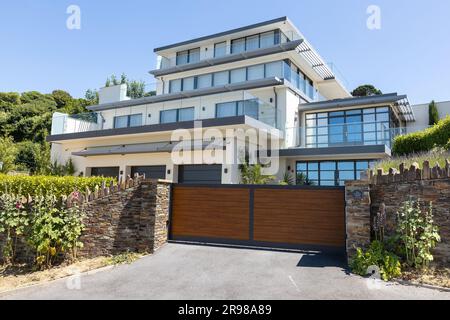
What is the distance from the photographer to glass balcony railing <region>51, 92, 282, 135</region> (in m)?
18.0

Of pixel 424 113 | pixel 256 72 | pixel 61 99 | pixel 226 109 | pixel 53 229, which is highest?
pixel 61 99

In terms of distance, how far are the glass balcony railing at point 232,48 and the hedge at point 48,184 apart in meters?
14.6

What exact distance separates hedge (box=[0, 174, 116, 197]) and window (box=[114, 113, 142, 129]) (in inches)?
369

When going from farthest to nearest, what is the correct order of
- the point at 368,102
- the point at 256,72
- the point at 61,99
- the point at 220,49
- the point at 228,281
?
the point at 61,99 → the point at 220,49 → the point at 256,72 → the point at 368,102 → the point at 228,281

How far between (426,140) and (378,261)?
823 centimetres

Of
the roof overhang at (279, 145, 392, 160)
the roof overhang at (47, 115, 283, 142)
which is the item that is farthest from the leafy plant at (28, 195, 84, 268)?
the roof overhang at (279, 145, 392, 160)

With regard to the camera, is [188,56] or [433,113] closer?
[433,113]

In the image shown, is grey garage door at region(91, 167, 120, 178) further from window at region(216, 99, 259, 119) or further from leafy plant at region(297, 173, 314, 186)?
leafy plant at region(297, 173, 314, 186)

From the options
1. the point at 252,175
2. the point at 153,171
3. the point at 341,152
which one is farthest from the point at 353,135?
the point at 153,171

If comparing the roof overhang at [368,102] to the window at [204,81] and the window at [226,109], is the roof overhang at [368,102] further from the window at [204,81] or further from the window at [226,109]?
the window at [204,81]

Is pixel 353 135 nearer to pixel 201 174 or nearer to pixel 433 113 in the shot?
pixel 201 174

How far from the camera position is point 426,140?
1287 centimetres

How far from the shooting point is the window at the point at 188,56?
26344 mm

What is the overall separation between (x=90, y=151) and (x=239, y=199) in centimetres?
1505
